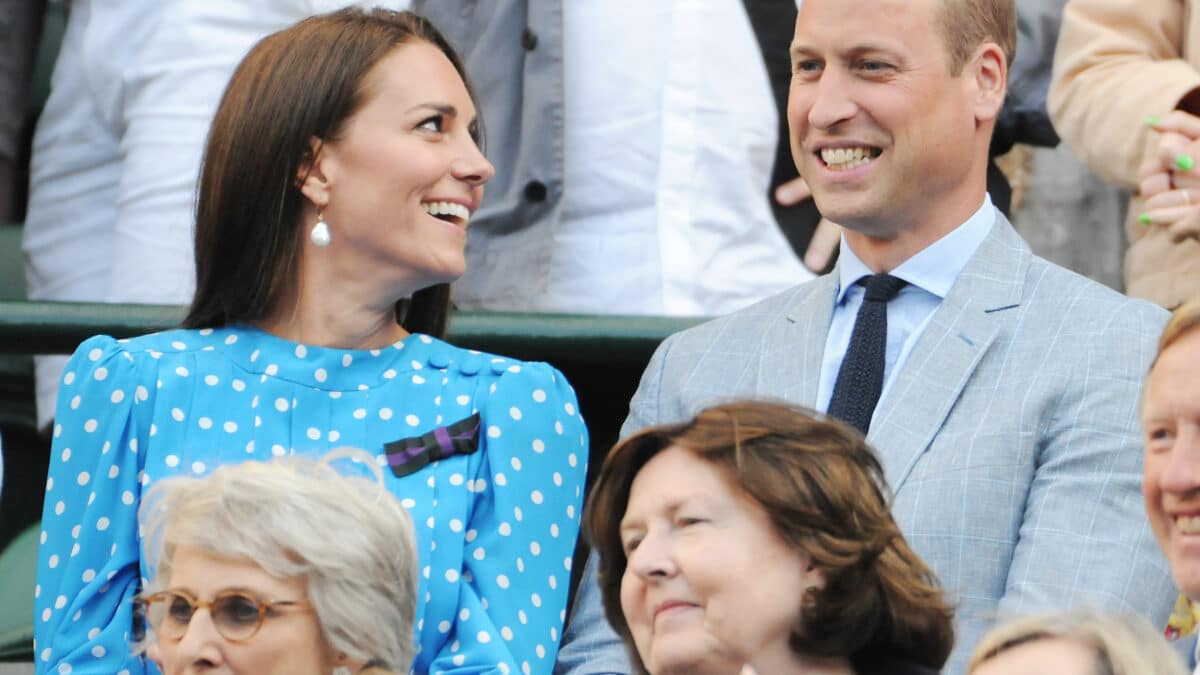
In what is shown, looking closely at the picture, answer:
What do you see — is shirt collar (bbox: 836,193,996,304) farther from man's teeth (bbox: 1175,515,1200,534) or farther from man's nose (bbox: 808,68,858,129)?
man's teeth (bbox: 1175,515,1200,534)

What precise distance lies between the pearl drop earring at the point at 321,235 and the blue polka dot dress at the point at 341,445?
163 millimetres

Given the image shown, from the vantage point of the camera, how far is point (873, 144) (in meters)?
3.53

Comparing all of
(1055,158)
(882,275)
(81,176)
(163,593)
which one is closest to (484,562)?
(163,593)

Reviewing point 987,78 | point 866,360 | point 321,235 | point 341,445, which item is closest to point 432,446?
point 341,445

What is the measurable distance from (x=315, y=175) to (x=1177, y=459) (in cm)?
146

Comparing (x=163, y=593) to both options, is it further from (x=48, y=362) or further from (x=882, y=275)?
(x=48, y=362)

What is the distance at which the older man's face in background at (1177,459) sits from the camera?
101 inches

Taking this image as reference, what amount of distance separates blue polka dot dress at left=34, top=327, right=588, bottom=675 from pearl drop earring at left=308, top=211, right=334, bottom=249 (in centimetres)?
16

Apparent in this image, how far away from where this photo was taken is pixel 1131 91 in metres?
3.96

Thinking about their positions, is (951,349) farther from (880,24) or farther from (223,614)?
(223,614)

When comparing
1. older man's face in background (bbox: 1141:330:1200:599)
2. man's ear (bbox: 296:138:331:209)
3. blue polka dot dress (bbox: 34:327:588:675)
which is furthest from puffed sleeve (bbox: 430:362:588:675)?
older man's face in background (bbox: 1141:330:1200:599)

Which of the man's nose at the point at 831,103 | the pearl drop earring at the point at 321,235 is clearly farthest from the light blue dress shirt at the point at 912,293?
the pearl drop earring at the point at 321,235

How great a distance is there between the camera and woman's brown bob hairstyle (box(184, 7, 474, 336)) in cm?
341

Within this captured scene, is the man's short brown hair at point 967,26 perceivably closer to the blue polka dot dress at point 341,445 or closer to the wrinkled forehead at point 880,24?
the wrinkled forehead at point 880,24
